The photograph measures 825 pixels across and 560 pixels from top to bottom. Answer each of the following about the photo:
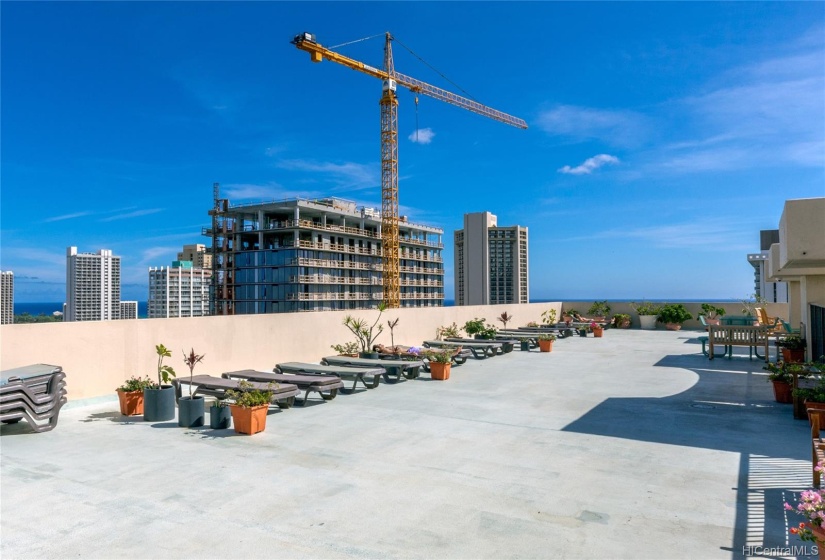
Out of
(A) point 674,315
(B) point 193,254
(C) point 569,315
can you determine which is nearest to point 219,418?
(C) point 569,315

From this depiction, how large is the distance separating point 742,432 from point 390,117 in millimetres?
88366

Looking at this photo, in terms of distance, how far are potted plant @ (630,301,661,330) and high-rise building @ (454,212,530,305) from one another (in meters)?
139

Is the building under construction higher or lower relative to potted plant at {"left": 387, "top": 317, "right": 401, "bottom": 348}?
higher

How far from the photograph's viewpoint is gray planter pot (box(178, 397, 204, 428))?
7297 millimetres

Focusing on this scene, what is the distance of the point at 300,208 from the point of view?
91.7 m

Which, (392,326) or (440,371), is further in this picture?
(392,326)

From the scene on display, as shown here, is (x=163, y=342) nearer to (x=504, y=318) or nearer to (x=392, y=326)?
(x=392, y=326)

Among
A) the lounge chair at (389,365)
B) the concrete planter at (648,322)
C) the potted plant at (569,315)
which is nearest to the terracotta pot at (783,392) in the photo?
the lounge chair at (389,365)

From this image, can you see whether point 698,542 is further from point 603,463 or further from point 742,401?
point 742,401

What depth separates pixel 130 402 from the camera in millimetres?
7965

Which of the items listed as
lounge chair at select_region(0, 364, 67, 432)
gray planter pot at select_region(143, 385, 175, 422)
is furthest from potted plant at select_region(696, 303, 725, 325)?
lounge chair at select_region(0, 364, 67, 432)

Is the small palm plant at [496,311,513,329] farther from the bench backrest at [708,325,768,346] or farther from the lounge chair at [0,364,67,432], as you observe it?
the lounge chair at [0,364,67,432]

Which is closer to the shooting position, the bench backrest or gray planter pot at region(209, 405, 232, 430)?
gray planter pot at region(209, 405, 232, 430)

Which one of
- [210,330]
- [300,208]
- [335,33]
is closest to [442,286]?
[300,208]
